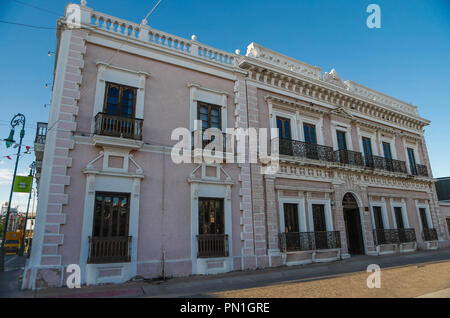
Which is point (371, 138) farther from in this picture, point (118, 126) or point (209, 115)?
point (118, 126)

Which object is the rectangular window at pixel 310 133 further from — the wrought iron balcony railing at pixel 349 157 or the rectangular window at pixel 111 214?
the rectangular window at pixel 111 214

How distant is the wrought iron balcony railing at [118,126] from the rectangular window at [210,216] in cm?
341

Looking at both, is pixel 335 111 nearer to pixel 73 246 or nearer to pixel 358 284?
pixel 358 284

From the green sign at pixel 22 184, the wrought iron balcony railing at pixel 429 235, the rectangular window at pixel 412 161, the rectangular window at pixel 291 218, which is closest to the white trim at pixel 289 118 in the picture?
the rectangular window at pixel 291 218

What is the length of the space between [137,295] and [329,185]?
1045 centimetres

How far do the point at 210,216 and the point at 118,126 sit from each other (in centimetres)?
464

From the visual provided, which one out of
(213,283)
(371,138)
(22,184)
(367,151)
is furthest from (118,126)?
(371,138)

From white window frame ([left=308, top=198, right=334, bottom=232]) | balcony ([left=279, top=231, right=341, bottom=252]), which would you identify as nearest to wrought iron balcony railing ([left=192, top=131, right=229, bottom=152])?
balcony ([left=279, top=231, right=341, bottom=252])

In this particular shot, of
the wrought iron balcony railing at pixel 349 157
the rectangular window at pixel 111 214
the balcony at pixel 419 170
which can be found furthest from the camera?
the balcony at pixel 419 170

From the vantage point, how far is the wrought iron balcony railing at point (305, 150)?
13.0 m

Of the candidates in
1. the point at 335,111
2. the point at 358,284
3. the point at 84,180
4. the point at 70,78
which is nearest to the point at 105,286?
the point at 84,180

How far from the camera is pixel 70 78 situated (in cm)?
923

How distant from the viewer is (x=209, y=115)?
1169 cm
